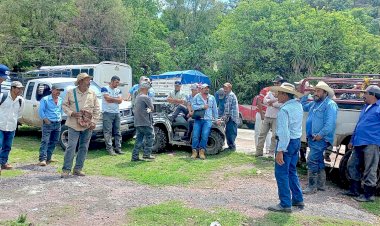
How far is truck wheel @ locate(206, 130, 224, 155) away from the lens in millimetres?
10094

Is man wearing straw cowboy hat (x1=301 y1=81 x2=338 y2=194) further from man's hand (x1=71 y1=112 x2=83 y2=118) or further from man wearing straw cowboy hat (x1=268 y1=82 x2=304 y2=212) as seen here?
man's hand (x1=71 y1=112 x2=83 y2=118)

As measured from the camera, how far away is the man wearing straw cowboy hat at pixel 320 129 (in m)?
7.02

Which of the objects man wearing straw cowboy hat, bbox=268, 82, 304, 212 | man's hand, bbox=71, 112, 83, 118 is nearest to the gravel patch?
man wearing straw cowboy hat, bbox=268, 82, 304, 212

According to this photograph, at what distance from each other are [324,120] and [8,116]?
6106 millimetres

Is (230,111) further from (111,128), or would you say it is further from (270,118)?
(111,128)

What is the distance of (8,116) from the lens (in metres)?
7.86

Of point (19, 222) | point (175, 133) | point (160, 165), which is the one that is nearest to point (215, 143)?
point (175, 133)

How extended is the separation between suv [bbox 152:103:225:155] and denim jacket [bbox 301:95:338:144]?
3.15 meters

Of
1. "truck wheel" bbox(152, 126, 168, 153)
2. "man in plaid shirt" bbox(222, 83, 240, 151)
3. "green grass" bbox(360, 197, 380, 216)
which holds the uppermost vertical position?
"man in plaid shirt" bbox(222, 83, 240, 151)

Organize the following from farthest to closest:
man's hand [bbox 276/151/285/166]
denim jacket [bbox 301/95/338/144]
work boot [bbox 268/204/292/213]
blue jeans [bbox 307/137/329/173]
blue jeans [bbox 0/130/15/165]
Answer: blue jeans [bbox 0/130/15/165], blue jeans [bbox 307/137/329/173], denim jacket [bbox 301/95/338/144], work boot [bbox 268/204/292/213], man's hand [bbox 276/151/285/166]

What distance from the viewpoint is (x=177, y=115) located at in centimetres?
1038

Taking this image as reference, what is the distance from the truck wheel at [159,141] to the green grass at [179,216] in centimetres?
451

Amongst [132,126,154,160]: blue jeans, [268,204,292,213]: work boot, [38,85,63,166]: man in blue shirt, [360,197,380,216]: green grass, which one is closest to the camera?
[268,204,292,213]: work boot

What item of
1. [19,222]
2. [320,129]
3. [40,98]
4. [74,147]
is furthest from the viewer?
[40,98]
